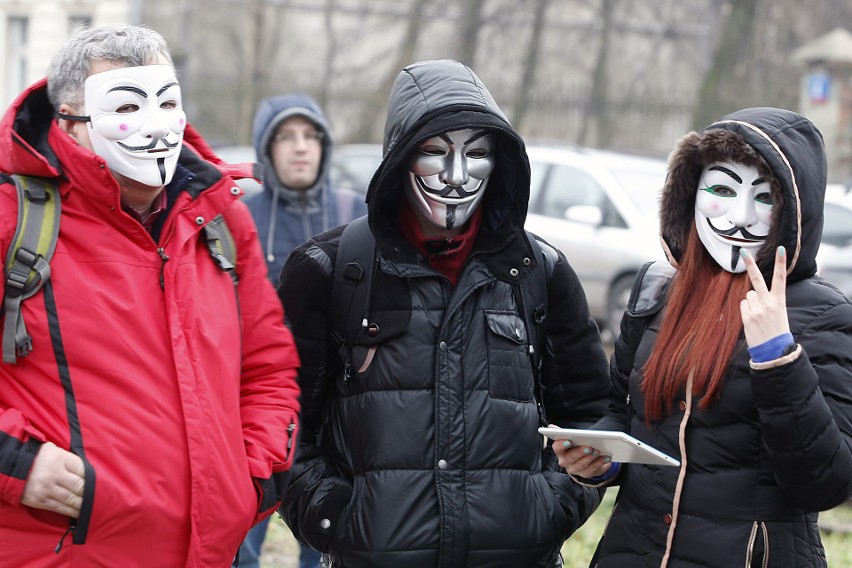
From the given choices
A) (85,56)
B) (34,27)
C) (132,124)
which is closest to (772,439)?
(132,124)

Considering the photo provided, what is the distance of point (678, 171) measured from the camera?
137 inches

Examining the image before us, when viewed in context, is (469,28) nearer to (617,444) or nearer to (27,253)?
(617,444)

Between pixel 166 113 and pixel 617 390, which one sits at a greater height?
pixel 166 113

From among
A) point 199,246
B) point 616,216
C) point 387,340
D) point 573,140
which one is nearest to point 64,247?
point 199,246

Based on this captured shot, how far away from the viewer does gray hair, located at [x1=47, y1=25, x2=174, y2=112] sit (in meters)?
3.24

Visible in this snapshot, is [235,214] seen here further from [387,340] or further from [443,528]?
[443,528]

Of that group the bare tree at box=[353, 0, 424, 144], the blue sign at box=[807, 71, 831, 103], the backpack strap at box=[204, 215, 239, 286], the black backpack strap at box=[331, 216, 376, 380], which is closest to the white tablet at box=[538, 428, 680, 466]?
the black backpack strap at box=[331, 216, 376, 380]

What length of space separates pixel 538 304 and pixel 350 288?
551 millimetres

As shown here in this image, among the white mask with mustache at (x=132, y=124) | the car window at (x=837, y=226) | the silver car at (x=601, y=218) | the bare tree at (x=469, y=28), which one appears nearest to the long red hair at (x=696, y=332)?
the white mask with mustache at (x=132, y=124)

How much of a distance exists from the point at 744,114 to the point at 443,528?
1375mm

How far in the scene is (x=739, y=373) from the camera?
10.4 feet

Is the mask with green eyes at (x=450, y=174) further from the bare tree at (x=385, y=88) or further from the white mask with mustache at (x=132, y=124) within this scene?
the bare tree at (x=385, y=88)

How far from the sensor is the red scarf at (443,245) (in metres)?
3.67

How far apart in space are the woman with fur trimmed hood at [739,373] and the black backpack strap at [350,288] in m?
0.68
